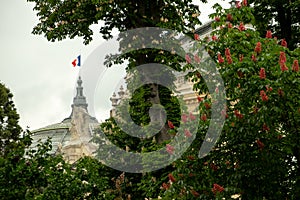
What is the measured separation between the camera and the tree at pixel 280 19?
1403 centimetres

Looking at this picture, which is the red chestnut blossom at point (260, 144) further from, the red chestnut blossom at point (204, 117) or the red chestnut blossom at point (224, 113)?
the red chestnut blossom at point (204, 117)

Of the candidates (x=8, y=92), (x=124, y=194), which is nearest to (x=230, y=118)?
(x=124, y=194)

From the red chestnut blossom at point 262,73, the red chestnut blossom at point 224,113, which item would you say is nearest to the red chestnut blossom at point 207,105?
the red chestnut blossom at point 224,113

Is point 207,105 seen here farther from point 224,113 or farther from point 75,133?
point 75,133

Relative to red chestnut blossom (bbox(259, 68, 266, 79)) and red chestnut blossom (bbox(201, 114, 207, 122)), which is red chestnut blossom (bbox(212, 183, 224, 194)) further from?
red chestnut blossom (bbox(259, 68, 266, 79))

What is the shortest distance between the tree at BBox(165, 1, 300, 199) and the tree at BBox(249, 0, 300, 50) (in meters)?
6.75

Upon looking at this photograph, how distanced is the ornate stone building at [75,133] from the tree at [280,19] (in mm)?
18095

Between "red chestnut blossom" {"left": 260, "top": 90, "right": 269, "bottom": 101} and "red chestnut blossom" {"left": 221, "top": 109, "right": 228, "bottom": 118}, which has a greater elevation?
"red chestnut blossom" {"left": 221, "top": 109, "right": 228, "bottom": 118}

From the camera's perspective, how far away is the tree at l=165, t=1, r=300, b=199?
22.1 ft

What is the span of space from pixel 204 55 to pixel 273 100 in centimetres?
186

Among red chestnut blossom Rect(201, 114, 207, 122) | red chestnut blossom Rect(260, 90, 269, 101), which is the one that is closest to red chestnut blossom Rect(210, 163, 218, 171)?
red chestnut blossom Rect(201, 114, 207, 122)

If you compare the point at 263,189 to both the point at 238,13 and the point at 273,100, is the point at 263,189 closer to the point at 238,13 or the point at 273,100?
the point at 273,100

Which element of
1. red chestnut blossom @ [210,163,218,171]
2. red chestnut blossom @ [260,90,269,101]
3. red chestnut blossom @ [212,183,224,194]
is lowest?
red chestnut blossom @ [212,183,224,194]

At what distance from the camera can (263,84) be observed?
675 centimetres
